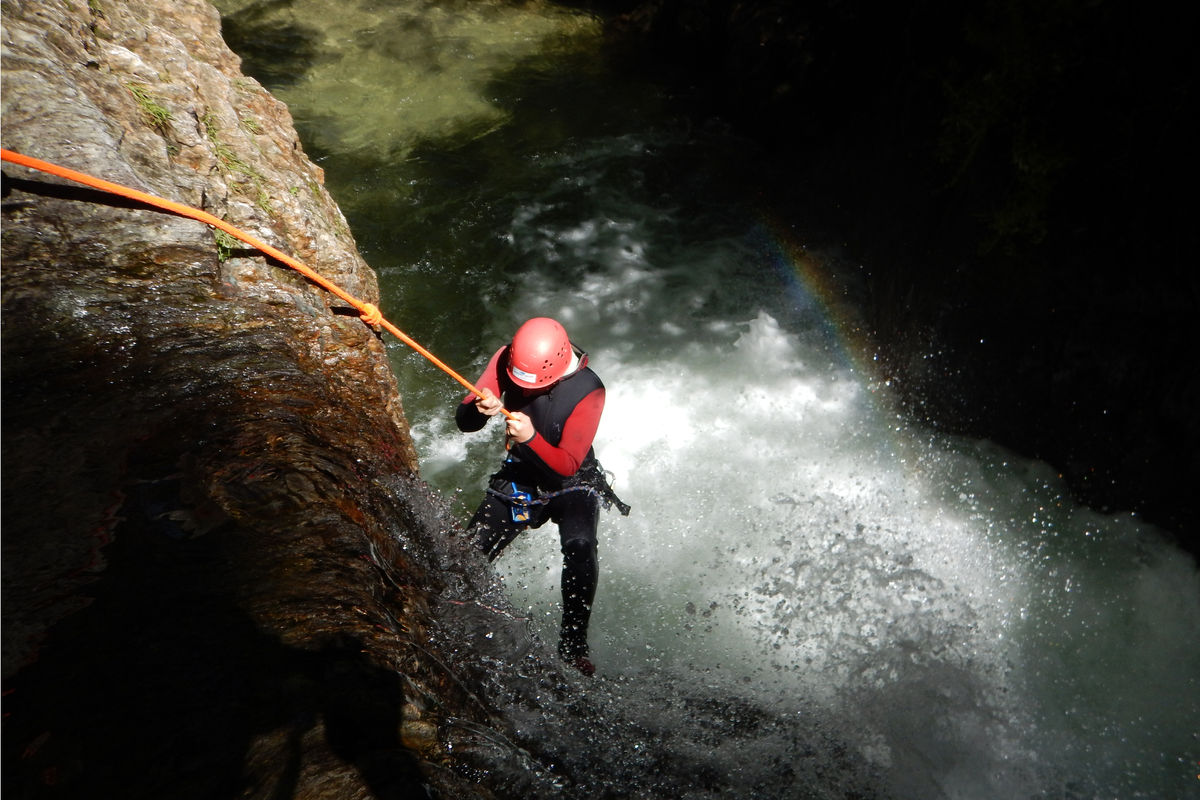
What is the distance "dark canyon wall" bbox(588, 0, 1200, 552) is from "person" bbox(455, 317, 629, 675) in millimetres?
3115

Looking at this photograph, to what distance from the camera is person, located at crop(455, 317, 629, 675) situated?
147 inches

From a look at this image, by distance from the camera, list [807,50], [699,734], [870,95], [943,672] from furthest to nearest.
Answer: [807,50], [870,95], [943,672], [699,734]

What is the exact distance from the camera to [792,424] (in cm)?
607

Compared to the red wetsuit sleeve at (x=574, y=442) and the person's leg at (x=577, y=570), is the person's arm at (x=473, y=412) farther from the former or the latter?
the person's leg at (x=577, y=570)

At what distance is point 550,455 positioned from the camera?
377 centimetres

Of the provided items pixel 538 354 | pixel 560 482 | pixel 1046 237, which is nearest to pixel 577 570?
pixel 560 482

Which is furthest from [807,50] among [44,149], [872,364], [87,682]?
[87,682]

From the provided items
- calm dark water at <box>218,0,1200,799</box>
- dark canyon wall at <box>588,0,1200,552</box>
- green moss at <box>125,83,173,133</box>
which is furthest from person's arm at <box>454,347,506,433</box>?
dark canyon wall at <box>588,0,1200,552</box>

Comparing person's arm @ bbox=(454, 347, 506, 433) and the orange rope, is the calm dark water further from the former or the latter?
the orange rope

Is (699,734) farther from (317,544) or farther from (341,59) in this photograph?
(341,59)

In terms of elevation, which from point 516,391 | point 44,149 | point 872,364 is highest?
point 44,149

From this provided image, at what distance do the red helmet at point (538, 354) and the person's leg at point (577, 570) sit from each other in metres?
0.79

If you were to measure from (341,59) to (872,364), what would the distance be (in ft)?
30.5

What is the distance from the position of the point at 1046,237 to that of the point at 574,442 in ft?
11.9
